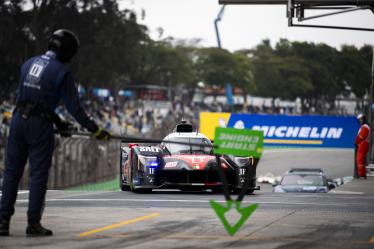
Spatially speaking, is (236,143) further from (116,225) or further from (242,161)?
(242,161)

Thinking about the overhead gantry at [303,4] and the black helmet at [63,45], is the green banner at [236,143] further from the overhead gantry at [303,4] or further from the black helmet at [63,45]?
the overhead gantry at [303,4]

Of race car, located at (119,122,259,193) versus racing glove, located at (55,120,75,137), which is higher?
racing glove, located at (55,120,75,137)

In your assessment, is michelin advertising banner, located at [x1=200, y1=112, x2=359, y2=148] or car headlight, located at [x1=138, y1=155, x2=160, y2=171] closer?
car headlight, located at [x1=138, y1=155, x2=160, y2=171]

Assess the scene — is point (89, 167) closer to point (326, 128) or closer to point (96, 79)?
point (326, 128)

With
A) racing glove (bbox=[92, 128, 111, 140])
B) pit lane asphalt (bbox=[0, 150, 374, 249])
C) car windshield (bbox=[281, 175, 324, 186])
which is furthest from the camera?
car windshield (bbox=[281, 175, 324, 186])

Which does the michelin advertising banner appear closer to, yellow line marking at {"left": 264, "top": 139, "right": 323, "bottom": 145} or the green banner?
yellow line marking at {"left": 264, "top": 139, "right": 323, "bottom": 145}

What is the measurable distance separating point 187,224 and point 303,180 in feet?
56.9

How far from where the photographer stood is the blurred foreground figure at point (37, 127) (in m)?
9.15

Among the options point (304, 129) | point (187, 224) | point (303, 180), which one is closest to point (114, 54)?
point (304, 129)

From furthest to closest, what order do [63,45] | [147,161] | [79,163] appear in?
[79,163]
[147,161]
[63,45]

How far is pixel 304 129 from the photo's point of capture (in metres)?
42.5

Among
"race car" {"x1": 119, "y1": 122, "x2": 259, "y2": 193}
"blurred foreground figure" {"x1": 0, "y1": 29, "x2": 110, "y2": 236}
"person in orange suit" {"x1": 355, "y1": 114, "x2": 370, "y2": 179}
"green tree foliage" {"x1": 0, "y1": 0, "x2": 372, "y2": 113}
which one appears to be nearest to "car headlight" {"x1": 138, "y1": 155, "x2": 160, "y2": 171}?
"race car" {"x1": 119, "y1": 122, "x2": 259, "y2": 193}

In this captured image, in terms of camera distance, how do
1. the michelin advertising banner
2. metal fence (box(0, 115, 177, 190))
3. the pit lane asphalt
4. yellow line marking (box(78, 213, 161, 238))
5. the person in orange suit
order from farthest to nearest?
the michelin advertising banner → metal fence (box(0, 115, 177, 190)) → the person in orange suit → yellow line marking (box(78, 213, 161, 238)) → the pit lane asphalt

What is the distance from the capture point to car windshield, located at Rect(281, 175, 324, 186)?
27.0 meters
